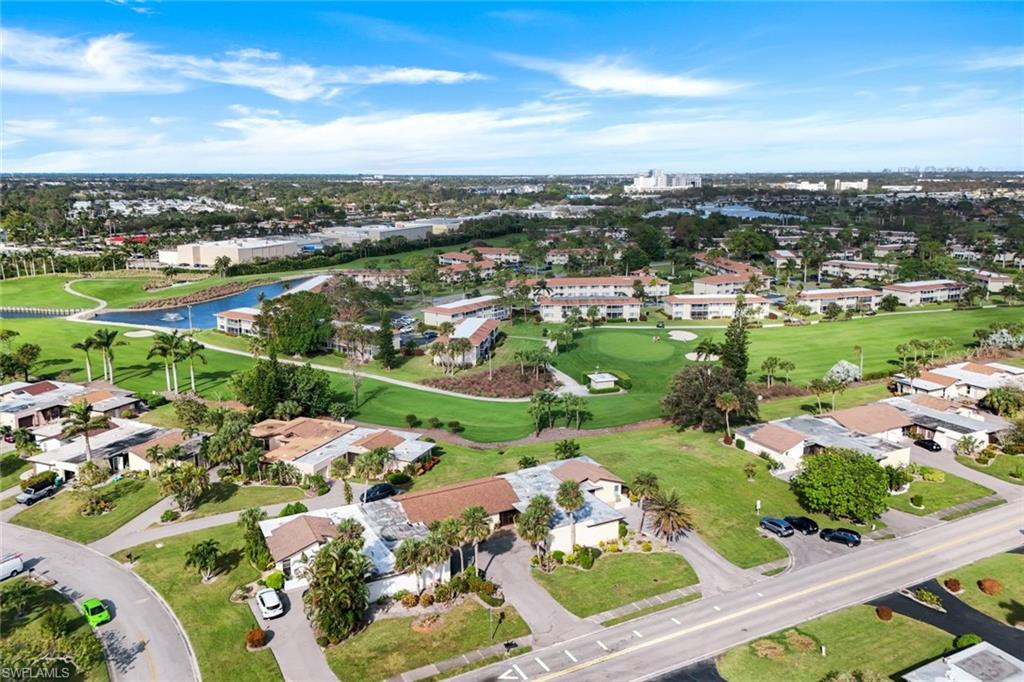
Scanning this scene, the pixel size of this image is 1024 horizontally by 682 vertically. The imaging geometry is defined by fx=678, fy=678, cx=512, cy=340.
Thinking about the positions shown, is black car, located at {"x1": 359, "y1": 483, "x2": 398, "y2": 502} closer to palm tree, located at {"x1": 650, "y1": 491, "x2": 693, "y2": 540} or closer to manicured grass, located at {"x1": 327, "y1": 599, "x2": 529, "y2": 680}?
manicured grass, located at {"x1": 327, "y1": 599, "x2": 529, "y2": 680}

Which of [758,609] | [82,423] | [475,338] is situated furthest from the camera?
[475,338]

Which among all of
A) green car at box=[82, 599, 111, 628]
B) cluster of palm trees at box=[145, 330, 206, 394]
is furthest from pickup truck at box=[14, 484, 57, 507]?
cluster of palm trees at box=[145, 330, 206, 394]

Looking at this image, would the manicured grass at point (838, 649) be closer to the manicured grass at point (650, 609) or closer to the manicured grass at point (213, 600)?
the manicured grass at point (650, 609)

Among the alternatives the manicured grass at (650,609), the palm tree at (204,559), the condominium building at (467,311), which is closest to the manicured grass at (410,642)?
the manicured grass at (650,609)

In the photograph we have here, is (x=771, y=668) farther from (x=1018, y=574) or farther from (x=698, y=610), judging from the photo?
(x=1018, y=574)

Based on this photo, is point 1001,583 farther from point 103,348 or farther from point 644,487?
point 103,348

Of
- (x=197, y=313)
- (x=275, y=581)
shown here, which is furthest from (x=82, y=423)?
(x=197, y=313)

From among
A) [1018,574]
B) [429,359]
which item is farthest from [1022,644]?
[429,359]
